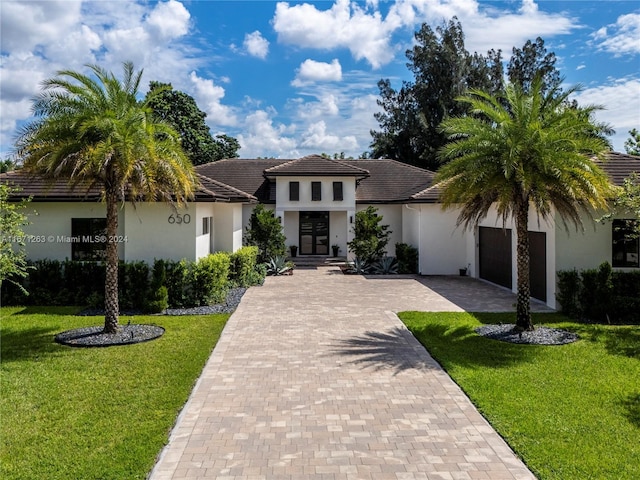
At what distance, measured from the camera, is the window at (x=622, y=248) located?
14.5 meters

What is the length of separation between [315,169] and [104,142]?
56.2 feet

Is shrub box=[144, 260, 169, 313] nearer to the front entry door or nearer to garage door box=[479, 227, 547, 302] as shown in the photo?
garage door box=[479, 227, 547, 302]

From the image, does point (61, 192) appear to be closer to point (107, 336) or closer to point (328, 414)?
point (107, 336)

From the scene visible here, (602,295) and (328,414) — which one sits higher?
(602,295)

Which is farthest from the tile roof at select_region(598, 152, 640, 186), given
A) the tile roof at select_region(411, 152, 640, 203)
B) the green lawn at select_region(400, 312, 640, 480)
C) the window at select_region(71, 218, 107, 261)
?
the window at select_region(71, 218, 107, 261)

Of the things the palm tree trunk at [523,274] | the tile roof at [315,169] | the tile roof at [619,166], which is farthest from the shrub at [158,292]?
the tile roof at [315,169]

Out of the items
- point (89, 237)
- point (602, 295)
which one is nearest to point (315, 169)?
point (89, 237)

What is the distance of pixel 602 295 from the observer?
13.0 metres

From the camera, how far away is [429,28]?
43.6 meters

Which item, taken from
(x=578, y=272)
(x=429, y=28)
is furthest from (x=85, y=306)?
(x=429, y=28)

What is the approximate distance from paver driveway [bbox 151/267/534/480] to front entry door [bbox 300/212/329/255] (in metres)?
17.5

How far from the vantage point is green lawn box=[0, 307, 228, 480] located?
→ 18.0 ft

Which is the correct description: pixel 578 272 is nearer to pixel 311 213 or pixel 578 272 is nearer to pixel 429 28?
pixel 311 213

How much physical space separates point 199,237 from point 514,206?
1017cm
